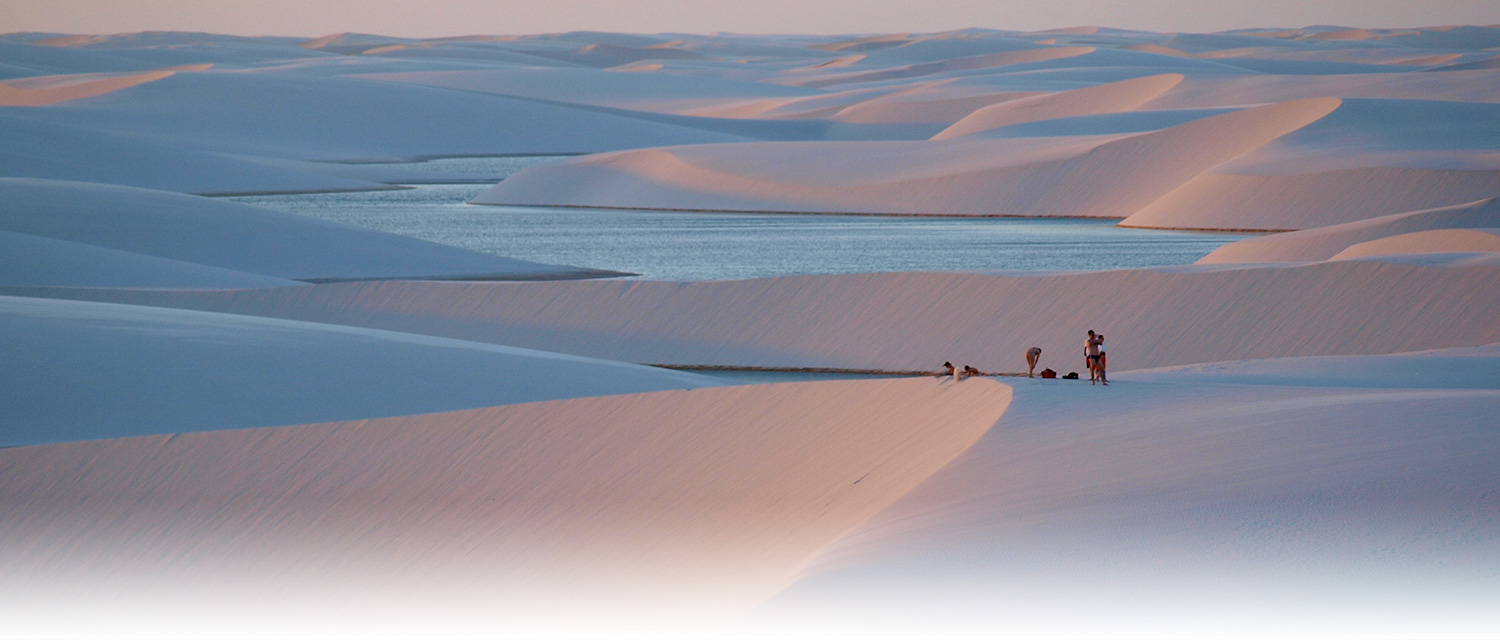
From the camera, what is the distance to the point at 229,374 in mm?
14359

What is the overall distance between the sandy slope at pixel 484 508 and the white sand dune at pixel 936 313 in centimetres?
919

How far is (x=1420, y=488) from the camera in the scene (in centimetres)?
618

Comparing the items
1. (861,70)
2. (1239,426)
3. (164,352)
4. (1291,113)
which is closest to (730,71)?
(861,70)

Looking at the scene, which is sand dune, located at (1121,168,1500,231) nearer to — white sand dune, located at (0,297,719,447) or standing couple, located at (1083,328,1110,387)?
white sand dune, located at (0,297,719,447)

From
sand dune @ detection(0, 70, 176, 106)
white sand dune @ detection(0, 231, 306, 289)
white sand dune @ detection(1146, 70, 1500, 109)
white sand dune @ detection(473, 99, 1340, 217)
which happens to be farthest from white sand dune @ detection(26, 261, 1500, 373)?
sand dune @ detection(0, 70, 176, 106)

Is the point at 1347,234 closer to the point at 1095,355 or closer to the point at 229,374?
the point at 229,374

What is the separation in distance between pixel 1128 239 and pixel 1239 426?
2354cm

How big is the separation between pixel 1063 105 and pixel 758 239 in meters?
29.7

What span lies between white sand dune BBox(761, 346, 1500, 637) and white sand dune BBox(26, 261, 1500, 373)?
10.1 metres

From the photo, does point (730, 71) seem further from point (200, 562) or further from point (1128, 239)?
point (200, 562)

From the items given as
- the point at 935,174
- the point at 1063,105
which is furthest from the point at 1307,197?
the point at 1063,105

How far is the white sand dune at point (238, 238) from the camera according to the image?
27.6 m

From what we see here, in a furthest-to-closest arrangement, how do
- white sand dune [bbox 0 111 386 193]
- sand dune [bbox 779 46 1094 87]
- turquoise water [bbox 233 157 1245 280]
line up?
sand dune [bbox 779 46 1094 87], white sand dune [bbox 0 111 386 193], turquoise water [bbox 233 157 1245 280]

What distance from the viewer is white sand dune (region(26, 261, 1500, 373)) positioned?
17891mm
